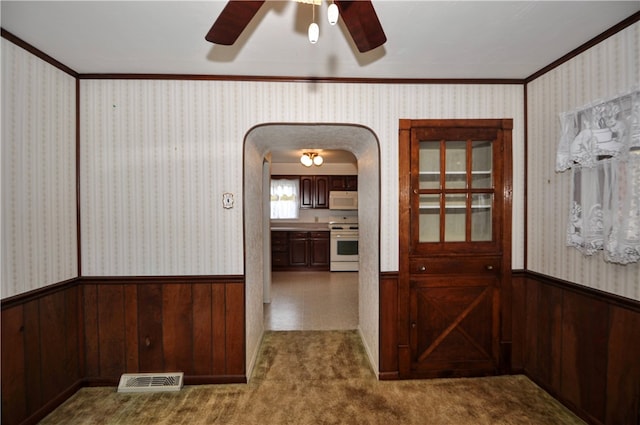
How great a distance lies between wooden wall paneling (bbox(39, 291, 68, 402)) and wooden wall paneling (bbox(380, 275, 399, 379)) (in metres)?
2.39

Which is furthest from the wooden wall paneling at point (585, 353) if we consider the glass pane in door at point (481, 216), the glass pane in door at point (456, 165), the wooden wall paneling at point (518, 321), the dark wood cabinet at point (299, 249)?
the dark wood cabinet at point (299, 249)

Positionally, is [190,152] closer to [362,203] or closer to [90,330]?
[90,330]

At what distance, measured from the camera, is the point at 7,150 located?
184 centimetres

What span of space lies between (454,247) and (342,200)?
4.60 meters

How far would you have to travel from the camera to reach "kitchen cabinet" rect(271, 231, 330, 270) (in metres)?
6.66

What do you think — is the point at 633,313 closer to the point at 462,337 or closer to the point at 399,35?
the point at 462,337

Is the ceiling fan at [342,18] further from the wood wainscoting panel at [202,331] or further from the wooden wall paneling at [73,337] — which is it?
the wooden wall paneling at [73,337]

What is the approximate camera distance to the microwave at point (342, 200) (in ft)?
23.1

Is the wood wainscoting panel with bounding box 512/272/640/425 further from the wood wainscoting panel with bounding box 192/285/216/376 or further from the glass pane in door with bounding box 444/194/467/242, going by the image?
the wood wainscoting panel with bounding box 192/285/216/376

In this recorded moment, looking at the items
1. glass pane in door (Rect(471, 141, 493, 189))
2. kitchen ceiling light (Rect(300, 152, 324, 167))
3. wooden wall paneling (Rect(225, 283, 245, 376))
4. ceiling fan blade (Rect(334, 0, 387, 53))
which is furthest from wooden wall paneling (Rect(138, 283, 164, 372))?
kitchen ceiling light (Rect(300, 152, 324, 167))

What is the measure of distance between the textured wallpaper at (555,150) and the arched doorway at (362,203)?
49.0 inches

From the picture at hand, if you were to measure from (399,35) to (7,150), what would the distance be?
2.45m

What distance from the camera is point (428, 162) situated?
8.38 feet

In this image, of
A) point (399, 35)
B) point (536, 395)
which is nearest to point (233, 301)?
point (399, 35)
